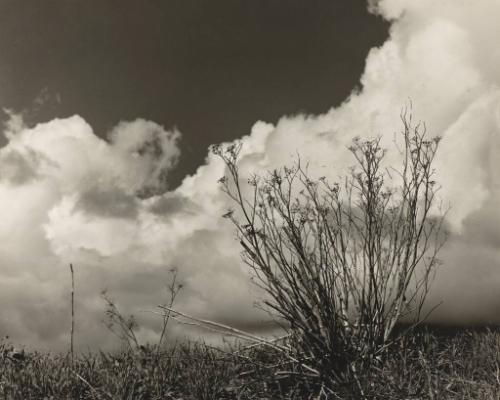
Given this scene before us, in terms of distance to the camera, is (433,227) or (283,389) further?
(433,227)

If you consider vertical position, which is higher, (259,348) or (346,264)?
(346,264)

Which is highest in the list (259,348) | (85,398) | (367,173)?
(367,173)

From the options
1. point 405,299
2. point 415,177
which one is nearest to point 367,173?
point 415,177

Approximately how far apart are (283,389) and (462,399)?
1.51m

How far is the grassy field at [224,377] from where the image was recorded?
4.29 meters

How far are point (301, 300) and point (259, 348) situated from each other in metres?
0.82

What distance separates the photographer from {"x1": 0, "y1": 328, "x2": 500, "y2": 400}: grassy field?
14.1 feet

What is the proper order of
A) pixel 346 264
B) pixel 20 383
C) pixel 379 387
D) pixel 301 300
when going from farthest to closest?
pixel 346 264 → pixel 301 300 → pixel 20 383 → pixel 379 387

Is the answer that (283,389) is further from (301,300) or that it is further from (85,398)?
(85,398)

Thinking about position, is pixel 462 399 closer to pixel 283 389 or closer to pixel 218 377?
pixel 283 389

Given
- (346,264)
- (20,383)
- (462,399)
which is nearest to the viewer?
(462,399)

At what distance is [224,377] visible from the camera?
15.4 feet

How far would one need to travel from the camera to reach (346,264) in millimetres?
5398

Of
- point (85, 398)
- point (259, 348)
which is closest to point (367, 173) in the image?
point (259, 348)
